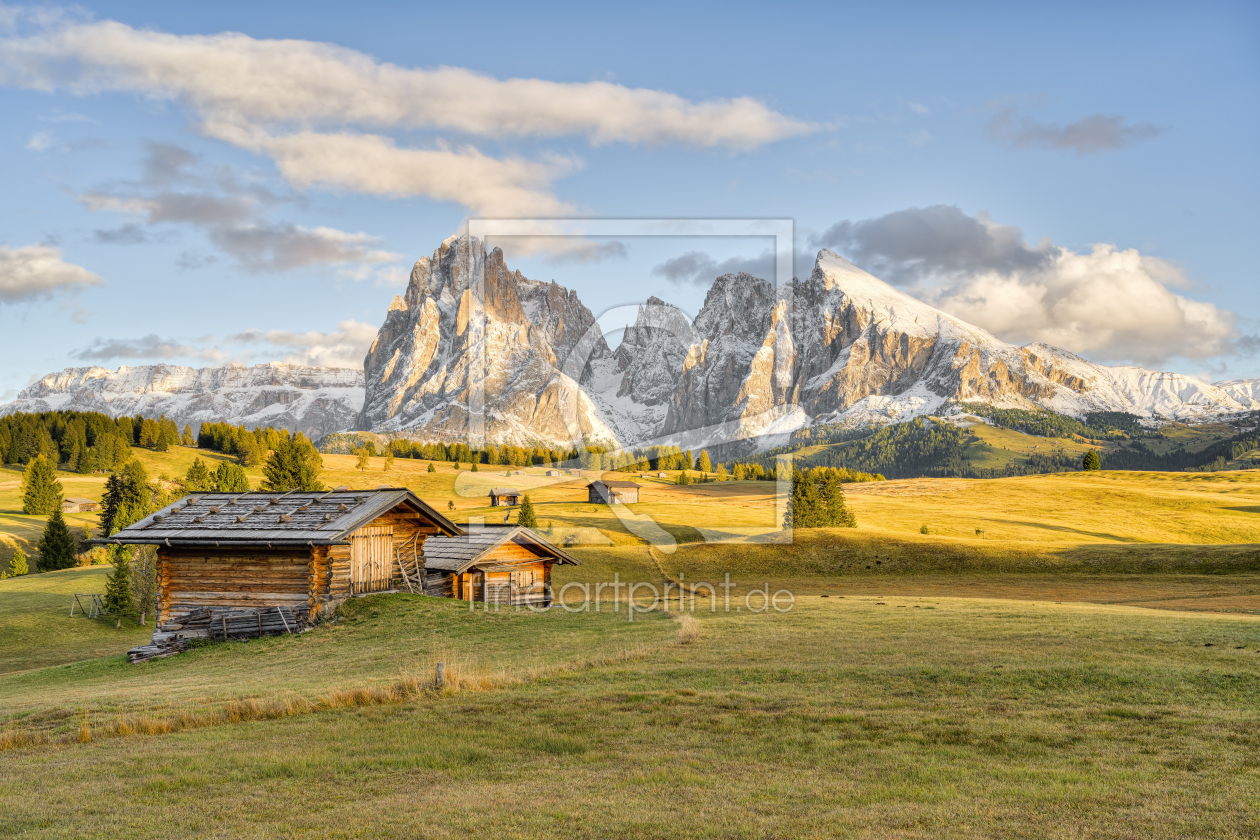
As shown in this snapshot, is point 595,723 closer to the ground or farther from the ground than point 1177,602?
farther from the ground

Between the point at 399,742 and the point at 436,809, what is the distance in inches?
132

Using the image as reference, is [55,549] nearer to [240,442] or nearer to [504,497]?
[504,497]

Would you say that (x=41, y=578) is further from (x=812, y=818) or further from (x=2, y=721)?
(x=812, y=818)

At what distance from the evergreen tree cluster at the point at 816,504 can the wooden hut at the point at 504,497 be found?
29138mm

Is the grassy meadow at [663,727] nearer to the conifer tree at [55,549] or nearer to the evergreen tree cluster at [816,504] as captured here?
the conifer tree at [55,549]

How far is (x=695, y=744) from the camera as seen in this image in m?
11.5

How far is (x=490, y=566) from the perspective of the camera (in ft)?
116

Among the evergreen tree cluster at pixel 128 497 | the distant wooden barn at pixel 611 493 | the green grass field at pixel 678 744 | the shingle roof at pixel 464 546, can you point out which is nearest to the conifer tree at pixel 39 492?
the evergreen tree cluster at pixel 128 497

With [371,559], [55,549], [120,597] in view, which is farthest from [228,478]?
[371,559]

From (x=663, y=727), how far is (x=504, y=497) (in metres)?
78.4

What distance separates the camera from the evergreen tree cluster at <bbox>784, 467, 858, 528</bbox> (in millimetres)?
78625

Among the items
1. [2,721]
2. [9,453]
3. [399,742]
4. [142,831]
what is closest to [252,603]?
[2,721]

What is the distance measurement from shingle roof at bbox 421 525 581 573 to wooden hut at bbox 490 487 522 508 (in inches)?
1729

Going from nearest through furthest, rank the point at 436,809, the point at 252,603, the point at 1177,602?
the point at 436,809, the point at 252,603, the point at 1177,602
